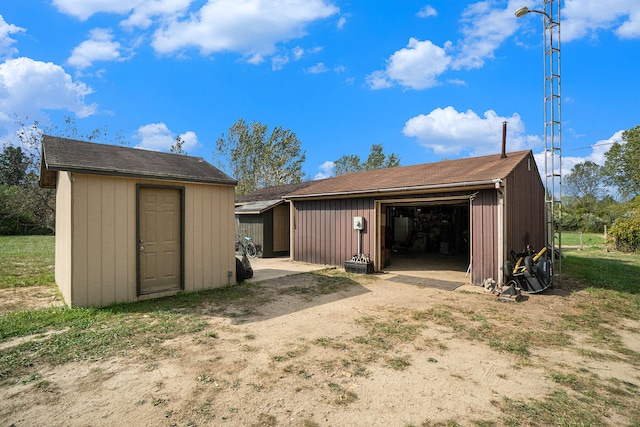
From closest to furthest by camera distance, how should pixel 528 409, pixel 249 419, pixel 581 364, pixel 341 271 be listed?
pixel 249 419 → pixel 528 409 → pixel 581 364 → pixel 341 271

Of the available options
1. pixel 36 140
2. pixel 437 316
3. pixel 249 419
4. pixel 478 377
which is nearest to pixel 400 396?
pixel 478 377

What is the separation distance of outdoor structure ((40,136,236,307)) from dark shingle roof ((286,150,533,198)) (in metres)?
4.14

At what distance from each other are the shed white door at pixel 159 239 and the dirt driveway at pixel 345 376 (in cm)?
145

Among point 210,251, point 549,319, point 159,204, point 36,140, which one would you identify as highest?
point 36,140

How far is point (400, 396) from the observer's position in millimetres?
2730

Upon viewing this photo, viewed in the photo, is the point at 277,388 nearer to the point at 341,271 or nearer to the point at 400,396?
the point at 400,396

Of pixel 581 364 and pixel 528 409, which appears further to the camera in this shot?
pixel 581 364

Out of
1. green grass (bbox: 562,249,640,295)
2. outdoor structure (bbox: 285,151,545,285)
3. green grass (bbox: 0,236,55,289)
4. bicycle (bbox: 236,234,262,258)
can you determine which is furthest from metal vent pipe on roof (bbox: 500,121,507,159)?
green grass (bbox: 0,236,55,289)

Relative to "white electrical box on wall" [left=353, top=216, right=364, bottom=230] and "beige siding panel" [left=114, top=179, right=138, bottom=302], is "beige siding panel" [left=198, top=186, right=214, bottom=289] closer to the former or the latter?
"beige siding panel" [left=114, top=179, right=138, bottom=302]

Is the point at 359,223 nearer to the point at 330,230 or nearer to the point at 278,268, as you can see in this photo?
the point at 330,230

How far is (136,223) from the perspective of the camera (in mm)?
5582

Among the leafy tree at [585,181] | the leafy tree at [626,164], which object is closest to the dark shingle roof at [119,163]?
the leafy tree at [626,164]

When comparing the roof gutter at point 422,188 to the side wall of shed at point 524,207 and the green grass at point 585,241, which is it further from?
the green grass at point 585,241

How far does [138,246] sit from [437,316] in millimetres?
5344
